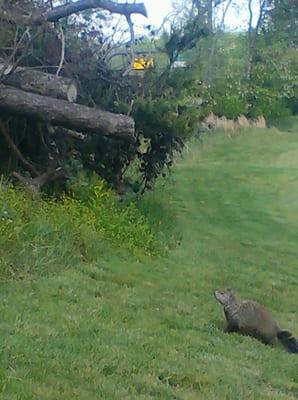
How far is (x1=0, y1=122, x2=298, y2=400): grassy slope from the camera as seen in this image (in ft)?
19.7

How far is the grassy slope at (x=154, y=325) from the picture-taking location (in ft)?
19.7

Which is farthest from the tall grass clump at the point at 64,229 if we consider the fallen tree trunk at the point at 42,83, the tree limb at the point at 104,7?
the tree limb at the point at 104,7

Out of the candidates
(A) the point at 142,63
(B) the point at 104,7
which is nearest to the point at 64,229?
(B) the point at 104,7

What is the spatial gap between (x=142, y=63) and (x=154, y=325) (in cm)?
741

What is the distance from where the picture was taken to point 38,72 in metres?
12.7

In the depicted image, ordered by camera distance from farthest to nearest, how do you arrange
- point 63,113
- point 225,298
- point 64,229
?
point 63,113, point 64,229, point 225,298

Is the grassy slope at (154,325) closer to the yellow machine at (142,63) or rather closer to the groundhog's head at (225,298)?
the groundhog's head at (225,298)

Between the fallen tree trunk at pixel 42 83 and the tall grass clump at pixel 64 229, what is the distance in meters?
1.43

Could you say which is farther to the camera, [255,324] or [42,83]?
[42,83]

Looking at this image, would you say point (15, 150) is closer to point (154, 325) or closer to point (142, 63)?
point (142, 63)

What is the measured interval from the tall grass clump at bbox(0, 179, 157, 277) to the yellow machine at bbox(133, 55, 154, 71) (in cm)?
209

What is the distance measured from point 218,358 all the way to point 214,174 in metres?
17.1

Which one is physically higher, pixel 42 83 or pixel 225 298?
pixel 42 83

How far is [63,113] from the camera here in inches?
468
